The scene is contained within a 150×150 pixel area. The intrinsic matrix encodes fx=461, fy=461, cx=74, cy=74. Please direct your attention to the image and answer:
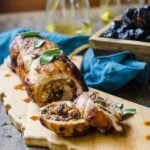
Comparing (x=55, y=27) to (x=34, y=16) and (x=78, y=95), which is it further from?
(x=78, y=95)

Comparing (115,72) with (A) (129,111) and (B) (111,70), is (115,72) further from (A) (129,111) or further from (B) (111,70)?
(A) (129,111)

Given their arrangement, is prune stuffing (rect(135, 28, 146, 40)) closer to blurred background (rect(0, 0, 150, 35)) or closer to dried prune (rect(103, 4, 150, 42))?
dried prune (rect(103, 4, 150, 42))

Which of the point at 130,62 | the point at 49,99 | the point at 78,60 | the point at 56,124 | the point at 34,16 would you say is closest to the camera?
the point at 56,124

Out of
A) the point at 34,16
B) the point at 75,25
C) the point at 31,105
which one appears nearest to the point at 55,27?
the point at 75,25

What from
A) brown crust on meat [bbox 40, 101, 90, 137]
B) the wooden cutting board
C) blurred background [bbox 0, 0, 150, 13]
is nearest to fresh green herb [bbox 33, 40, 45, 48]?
the wooden cutting board

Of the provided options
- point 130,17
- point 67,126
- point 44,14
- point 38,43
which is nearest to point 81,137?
point 67,126
